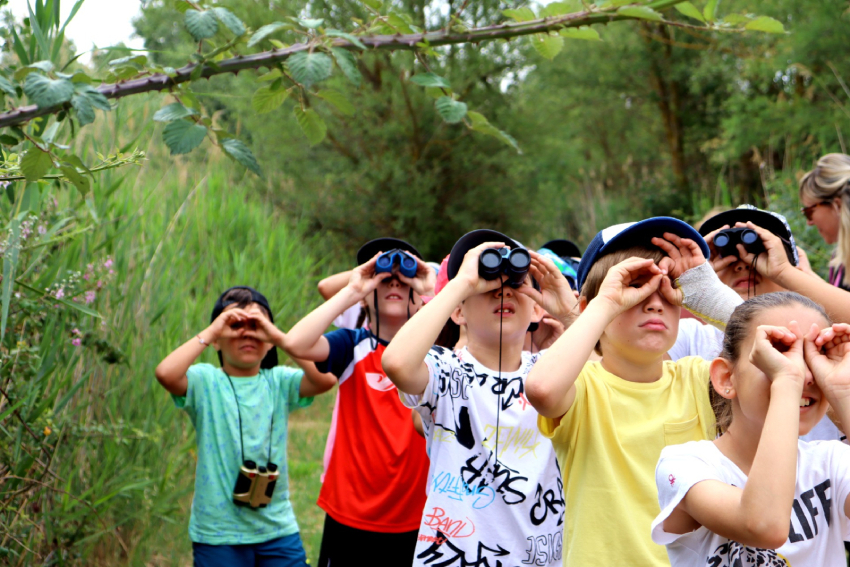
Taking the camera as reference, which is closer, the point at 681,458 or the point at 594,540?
the point at 681,458

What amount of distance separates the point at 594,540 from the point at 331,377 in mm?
1742

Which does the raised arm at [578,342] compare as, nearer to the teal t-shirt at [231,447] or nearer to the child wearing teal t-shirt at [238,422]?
the child wearing teal t-shirt at [238,422]

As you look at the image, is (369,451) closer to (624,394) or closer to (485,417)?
(485,417)

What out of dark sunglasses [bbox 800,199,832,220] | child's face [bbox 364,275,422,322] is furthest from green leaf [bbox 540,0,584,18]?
dark sunglasses [bbox 800,199,832,220]

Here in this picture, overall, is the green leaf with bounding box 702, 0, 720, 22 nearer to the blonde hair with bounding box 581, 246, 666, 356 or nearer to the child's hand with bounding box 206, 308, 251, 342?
the blonde hair with bounding box 581, 246, 666, 356

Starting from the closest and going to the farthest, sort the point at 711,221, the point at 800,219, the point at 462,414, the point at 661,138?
1. the point at 462,414
2. the point at 711,221
3. the point at 800,219
4. the point at 661,138

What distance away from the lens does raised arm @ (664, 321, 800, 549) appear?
1470 mm

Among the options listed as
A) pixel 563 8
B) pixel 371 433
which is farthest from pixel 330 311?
pixel 563 8

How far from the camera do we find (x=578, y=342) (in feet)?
6.35

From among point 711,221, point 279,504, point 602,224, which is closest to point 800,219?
point 711,221

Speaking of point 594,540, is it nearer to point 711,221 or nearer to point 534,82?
point 711,221

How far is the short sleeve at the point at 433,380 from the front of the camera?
2416 mm

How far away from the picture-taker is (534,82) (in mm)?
12367

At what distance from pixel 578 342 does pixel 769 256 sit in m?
1.05
